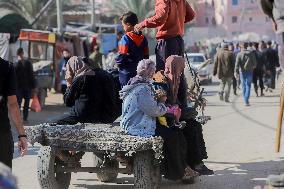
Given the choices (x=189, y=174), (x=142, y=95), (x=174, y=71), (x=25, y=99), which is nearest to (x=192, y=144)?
(x=189, y=174)

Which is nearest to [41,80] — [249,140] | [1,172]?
[249,140]

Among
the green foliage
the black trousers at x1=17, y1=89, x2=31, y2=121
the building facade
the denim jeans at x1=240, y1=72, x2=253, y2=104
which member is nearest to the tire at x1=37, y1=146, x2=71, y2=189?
the black trousers at x1=17, y1=89, x2=31, y2=121

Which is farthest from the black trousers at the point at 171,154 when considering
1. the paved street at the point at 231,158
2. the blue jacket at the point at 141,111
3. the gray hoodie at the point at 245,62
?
the gray hoodie at the point at 245,62

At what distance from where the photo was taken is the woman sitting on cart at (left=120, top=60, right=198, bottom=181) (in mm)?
6668

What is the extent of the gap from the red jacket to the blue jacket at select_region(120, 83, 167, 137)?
4.99ft

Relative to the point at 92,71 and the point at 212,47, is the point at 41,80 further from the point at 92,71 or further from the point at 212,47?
the point at 212,47

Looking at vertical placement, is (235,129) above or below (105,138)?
below

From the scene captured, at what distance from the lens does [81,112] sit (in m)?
7.52

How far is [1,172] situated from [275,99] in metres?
18.5

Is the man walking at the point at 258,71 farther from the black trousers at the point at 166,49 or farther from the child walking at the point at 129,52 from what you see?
the child walking at the point at 129,52

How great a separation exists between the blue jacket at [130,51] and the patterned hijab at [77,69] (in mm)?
668

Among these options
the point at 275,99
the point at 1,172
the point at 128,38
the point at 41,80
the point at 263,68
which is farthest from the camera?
the point at 263,68

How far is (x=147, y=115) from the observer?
6723mm

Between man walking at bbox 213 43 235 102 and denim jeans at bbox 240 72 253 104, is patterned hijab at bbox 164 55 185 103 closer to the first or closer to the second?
denim jeans at bbox 240 72 253 104
